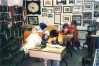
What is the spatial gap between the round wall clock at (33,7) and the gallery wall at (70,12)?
0.17 meters

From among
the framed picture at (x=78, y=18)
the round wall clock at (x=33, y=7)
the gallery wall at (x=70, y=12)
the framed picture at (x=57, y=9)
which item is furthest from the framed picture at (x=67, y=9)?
the round wall clock at (x=33, y=7)

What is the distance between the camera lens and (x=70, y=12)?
30.9ft

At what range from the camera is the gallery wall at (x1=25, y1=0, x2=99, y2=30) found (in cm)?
919

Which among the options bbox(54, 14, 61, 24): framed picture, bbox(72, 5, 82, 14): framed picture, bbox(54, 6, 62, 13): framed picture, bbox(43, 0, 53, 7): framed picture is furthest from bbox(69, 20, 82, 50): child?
bbox(43, 0, 53, 7): framed picture

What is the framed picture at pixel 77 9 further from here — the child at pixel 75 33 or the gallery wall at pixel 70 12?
the child at pixel 75 33

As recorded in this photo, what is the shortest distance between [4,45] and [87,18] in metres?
5.80

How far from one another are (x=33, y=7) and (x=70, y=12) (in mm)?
2126

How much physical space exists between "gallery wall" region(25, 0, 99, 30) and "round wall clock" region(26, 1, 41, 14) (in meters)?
0.17

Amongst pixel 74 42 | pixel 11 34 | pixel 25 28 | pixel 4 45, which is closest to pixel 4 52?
pixel 4 45

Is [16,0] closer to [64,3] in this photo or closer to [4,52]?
[64,3]

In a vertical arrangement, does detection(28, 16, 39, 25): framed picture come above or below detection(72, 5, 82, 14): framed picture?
below

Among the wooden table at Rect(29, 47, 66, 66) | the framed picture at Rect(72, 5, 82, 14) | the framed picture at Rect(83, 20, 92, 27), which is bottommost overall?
the wooden table at Rect(29, 47, 66, 66)

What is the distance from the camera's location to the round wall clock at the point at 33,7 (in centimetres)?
976

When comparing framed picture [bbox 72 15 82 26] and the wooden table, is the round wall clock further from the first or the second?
the wooden table
